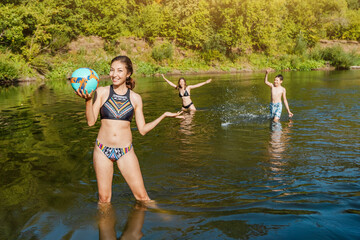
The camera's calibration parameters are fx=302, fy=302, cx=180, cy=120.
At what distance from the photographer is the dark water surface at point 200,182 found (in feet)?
15.7

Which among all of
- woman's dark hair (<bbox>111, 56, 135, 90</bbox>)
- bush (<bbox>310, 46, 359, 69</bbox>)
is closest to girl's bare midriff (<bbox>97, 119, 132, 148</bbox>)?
woman's dark hair (<bbox>111, 56, 135, 90</bbox>)

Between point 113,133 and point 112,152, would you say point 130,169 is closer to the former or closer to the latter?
point 112,152

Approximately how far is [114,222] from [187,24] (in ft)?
199

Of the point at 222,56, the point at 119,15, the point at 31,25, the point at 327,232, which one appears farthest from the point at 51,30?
the point at 327,232

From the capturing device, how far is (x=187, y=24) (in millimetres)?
61656

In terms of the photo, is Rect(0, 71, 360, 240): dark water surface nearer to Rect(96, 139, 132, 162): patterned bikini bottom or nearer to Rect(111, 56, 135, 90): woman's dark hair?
Rect(96, 139, 132, 162): patterned bikini bottom

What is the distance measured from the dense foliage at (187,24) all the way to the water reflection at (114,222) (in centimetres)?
3959

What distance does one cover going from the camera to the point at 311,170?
7.20 m

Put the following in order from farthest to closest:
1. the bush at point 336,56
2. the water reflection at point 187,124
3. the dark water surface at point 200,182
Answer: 1. the bush at point 336,56
2. the water reflection at point 187,124
3. the dark water surface at point 200,182

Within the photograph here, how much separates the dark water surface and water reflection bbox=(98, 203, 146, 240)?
0.03m

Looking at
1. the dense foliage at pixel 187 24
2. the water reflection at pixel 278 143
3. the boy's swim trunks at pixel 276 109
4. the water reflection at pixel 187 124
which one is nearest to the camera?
the water reflection at pixel 278 143

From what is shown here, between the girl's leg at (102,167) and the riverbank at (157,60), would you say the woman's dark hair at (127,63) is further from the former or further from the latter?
the riverbank at (157,60)

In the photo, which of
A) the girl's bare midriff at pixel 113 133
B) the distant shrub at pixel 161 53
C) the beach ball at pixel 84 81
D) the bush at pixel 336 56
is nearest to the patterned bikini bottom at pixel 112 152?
the girl's bare midriff at pixel 113 133

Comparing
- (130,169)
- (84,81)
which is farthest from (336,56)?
(84,81)
